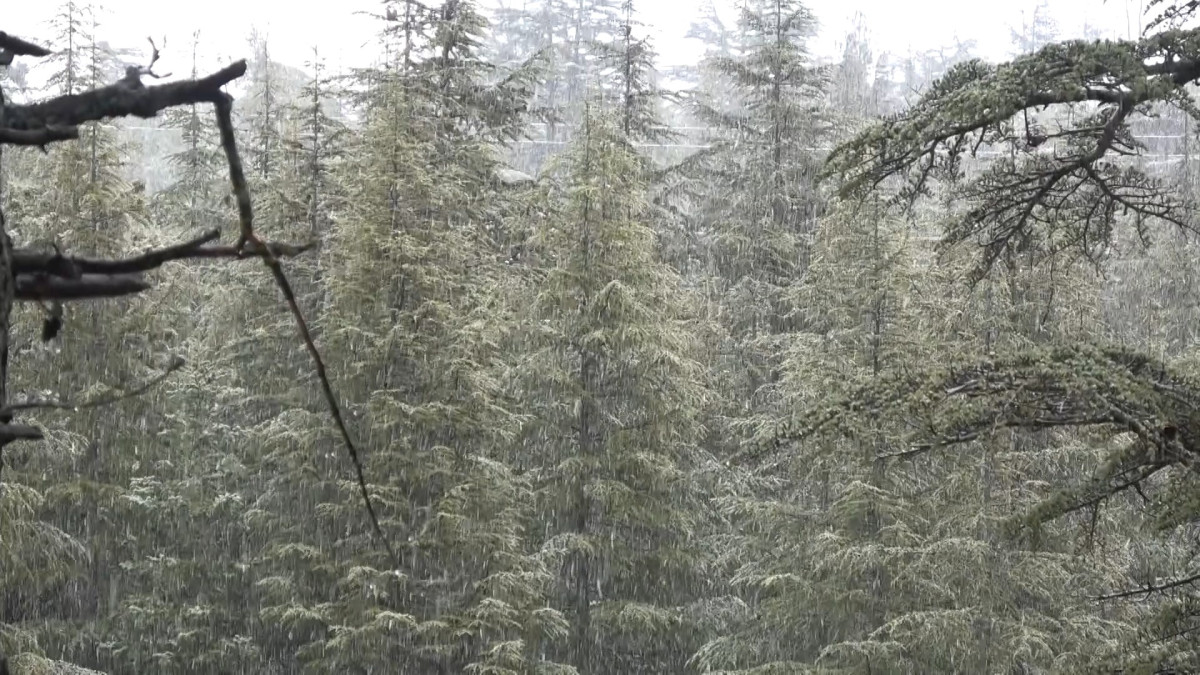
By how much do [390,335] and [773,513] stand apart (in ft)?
17.3

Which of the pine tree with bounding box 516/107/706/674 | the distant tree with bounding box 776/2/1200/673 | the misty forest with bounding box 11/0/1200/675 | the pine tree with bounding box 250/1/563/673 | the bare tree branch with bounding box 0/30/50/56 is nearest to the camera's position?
the bare tree branch with bounding box 0/30/50/56

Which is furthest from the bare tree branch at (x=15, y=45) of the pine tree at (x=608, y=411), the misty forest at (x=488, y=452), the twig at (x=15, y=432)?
the pine tree at (x=608, y=411)

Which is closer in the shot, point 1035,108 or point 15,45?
point 15,45

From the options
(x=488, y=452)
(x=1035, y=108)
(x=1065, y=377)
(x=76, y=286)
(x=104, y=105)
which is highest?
(x=1035, y=108)

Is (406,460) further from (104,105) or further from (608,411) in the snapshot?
(104,105)

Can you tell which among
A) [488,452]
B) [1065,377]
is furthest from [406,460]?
[1065,377]

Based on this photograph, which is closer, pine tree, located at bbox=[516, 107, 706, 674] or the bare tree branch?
the bare tree branch

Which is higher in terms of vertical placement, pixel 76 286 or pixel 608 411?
pixel 76 286

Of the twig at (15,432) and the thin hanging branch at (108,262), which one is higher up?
the thin hanging branch at (108,262)

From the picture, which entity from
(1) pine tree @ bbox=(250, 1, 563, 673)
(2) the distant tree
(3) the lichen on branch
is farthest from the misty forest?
(2) the distant tree

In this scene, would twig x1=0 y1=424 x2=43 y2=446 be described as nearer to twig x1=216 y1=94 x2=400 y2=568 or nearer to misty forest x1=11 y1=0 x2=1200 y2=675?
twig x1=216 y1=94 x2=400 y2=568

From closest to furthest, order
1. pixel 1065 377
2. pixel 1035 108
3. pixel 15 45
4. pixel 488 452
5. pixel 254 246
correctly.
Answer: pixel 254 246 → pixel 15 45 → pixel 1065 377 → pixel 1035 108 → pixel 488 452

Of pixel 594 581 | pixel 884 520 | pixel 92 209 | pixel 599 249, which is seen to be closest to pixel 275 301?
pixel 92 209

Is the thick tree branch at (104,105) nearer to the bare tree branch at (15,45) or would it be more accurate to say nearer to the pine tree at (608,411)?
the bare tree branch at (15,45)
